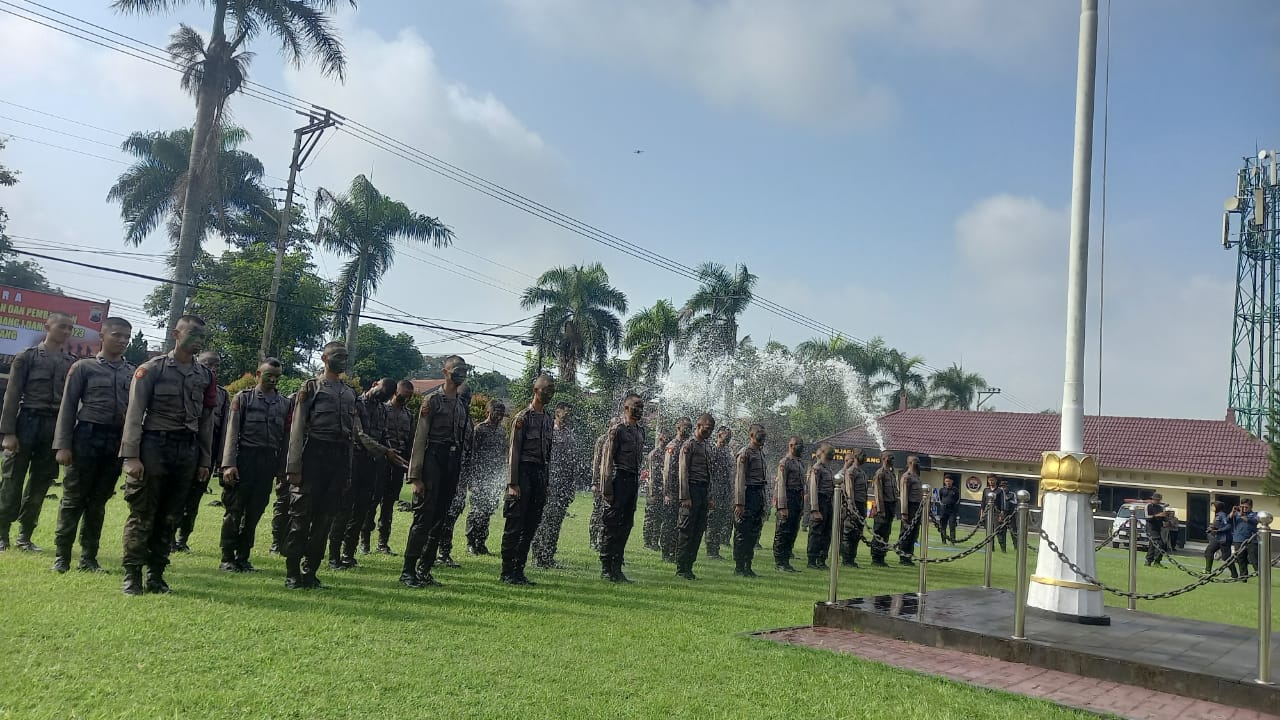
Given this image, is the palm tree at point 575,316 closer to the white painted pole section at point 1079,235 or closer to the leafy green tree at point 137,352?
the leafy green tree at point 137,352

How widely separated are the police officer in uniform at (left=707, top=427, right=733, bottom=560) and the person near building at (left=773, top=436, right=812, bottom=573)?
3.38 ft

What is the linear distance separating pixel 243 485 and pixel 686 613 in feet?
14.9

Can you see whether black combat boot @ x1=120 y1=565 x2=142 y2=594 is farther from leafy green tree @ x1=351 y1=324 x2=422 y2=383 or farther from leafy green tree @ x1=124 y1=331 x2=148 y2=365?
leafy green tree @ x1=351 y1=324 x2=422 y2=383

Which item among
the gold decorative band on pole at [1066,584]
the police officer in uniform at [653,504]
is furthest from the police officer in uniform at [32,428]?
the gold decorative band on pole at [1066,584]

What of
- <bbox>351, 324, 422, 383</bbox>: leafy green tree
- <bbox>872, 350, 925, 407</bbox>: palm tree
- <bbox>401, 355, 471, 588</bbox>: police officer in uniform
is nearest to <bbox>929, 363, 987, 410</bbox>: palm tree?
<bbox>872, 350, 925, 407</bbox>: palm tree

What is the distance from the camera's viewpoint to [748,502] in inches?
466

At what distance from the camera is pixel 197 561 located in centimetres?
845

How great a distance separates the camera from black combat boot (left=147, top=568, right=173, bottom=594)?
6449 millimetres

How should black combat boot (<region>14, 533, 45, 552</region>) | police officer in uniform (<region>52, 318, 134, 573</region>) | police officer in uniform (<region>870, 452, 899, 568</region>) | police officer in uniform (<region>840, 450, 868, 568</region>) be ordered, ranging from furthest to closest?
police officer in uniform (<region>870, 452, 899, 568</region>) < police officer in uniform (<region>840, 450, 868, 568</region>) < black combat boot (<region>14, 533, 45, 552</region>) < police officer in uniform (<region>52, 318, 134, 573</region>)

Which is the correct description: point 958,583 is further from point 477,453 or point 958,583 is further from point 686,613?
point 477,453

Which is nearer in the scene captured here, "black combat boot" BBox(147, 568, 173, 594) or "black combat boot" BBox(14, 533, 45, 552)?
"black combat boot" BBox(147, 568, 173, 594)

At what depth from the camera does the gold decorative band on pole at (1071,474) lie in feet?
26.1

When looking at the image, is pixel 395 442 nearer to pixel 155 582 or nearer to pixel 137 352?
pixel 155 582

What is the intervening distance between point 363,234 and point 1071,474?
3218 cm
